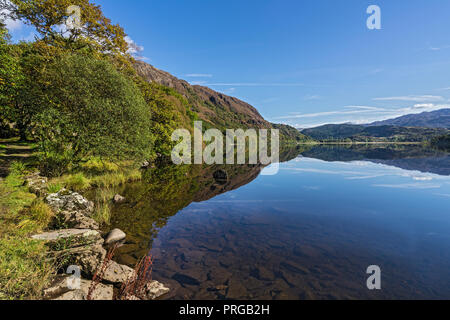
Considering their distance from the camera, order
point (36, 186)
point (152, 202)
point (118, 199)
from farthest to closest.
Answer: point (152, 202)
point (118, 199)
point (36, 186)

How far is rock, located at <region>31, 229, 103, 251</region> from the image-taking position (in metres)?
8.11

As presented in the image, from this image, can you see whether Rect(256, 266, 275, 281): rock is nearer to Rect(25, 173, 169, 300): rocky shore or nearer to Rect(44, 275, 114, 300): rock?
Rect(25, 173, 169, 300): rocky shore

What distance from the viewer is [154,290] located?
275 inches

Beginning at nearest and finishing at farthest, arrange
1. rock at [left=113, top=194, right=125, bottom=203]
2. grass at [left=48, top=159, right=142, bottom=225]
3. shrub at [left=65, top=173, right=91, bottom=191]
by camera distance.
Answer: grass at [left=48, top=159, right=142, bottom=225]
rock at [left=113, top=194, right=125, bottom=203]
shrub at [left=65, top=173, right=91, bottom=191]

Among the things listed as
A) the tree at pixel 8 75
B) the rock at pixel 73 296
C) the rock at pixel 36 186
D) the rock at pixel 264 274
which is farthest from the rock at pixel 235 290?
the tree at pixel 8 75

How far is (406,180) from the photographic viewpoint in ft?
94.8

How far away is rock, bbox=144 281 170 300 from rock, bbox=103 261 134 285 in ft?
2.58

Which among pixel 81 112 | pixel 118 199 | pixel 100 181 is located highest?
pixel 81 112

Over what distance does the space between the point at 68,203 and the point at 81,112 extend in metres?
11.0

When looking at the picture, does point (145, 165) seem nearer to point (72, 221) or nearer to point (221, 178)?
point (221, 178)

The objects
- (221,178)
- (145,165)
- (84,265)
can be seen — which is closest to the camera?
(84,265)

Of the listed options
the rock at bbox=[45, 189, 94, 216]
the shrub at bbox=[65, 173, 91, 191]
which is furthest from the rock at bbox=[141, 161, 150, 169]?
the rock at bbox=[45, 189, 94, 216]

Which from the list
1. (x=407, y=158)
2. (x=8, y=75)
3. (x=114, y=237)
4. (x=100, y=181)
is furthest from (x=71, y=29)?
(x=407, y=158)
